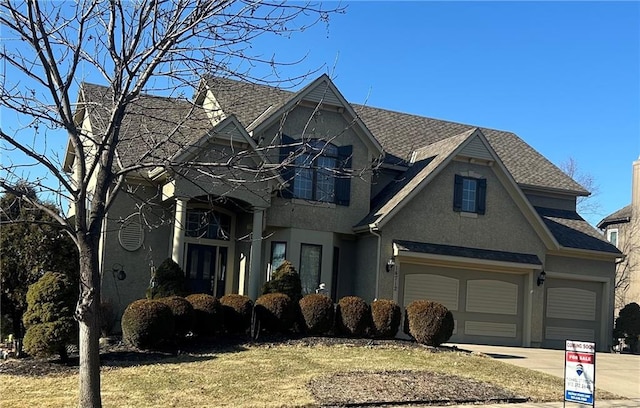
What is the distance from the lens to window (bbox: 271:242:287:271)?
22.0 meters

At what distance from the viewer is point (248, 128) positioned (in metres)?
21.5

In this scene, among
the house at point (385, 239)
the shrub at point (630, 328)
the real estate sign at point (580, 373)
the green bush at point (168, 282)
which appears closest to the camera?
the real estate sign at point (580, 373)

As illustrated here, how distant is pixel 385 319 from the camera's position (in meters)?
18.2

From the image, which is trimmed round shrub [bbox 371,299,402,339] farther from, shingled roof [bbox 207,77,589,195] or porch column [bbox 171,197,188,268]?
shingled roof [bbox 207,77,589,195]

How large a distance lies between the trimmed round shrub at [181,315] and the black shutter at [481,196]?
35.1ft

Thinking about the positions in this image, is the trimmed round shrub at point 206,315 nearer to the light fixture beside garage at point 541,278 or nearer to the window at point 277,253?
the window at point 277,253

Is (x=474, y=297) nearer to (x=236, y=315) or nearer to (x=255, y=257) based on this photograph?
(x=255, y=257)

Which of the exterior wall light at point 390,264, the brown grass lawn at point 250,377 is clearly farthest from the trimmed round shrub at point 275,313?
the exterior wall light at point 390,264

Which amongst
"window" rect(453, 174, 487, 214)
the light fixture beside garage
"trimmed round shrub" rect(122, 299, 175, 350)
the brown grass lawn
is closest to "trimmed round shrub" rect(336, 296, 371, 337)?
the brown grass lawn

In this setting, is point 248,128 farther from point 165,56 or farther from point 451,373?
point 165,56

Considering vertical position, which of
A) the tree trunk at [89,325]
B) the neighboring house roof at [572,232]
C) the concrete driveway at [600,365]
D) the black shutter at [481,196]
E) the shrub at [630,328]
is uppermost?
the black shutter at [481,196]

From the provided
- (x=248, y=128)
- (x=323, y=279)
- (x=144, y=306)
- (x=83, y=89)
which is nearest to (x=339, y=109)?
(x=248, y=128)

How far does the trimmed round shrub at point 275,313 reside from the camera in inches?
698

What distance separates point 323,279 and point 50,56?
49.4ft
